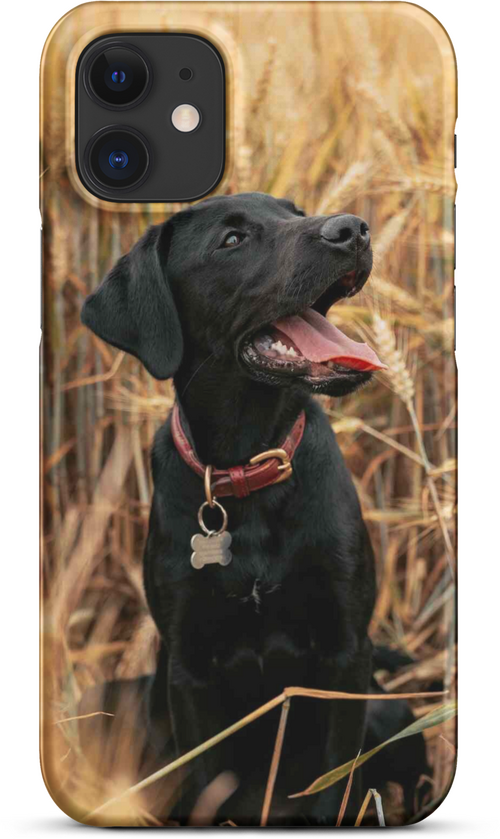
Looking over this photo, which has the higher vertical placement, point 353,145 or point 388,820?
point 353,145

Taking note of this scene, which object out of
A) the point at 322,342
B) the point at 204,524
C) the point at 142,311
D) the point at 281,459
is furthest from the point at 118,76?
the point at 204,524

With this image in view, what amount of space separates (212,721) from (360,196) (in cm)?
172

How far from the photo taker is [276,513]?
3.40 metres

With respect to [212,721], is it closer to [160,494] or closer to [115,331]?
[160,494]

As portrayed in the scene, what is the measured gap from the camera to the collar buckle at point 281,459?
3.39m

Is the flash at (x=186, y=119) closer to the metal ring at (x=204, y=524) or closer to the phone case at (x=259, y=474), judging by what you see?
the phone case at (x=259, y=474)

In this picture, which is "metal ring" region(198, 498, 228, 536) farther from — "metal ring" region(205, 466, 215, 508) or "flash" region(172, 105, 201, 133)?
"flash" region(172, 105, 201, 133)

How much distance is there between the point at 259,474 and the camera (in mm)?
3383

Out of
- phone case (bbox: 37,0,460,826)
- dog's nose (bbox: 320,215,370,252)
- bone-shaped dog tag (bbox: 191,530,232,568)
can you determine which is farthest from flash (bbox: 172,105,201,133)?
bone-shaped dog tag (bbox: 191,530,232,568)

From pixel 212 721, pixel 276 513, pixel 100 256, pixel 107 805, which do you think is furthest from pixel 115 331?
pixel 107 805

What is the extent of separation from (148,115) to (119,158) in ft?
0.54

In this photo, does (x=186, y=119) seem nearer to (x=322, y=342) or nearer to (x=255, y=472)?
(x=322, y=342)

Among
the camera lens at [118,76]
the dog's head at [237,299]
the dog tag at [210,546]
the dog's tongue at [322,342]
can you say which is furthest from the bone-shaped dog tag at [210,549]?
the camera lens at [118,76]

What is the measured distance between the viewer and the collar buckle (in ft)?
11.1
